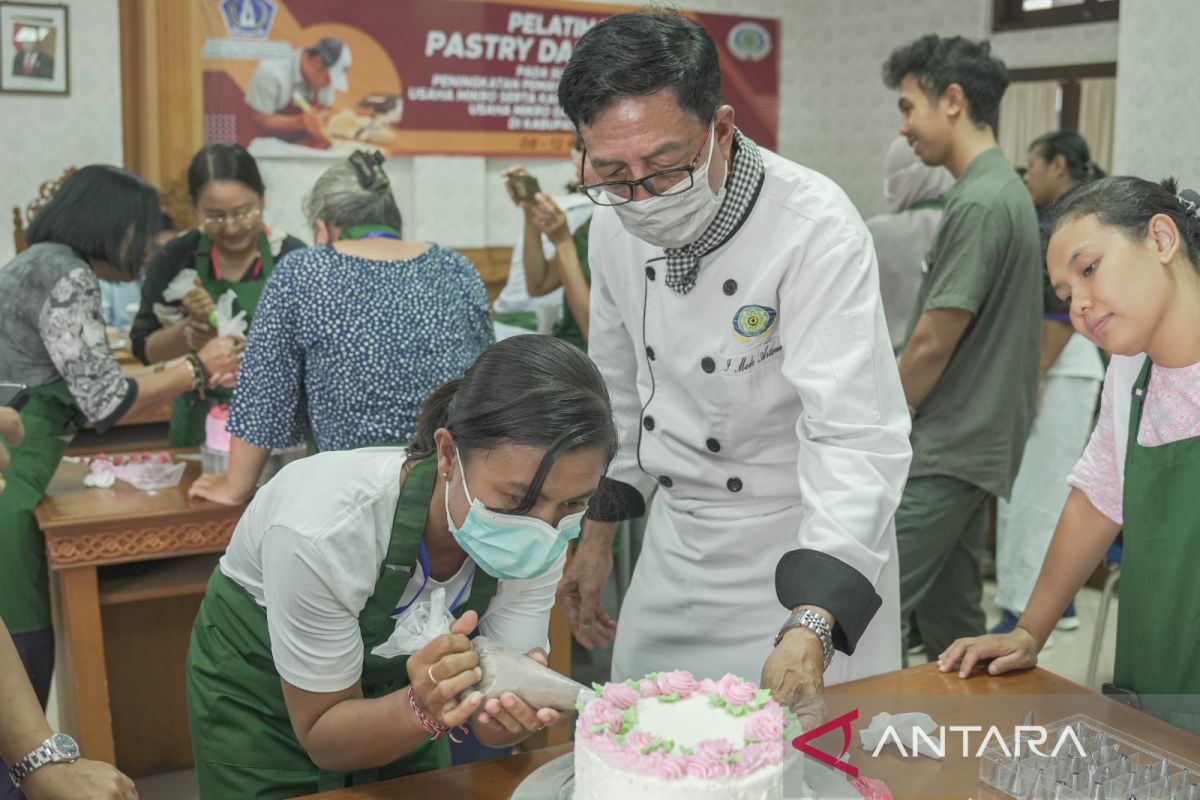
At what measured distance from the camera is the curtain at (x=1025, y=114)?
657 centimetres

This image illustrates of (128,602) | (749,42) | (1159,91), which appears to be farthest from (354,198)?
(749,42)

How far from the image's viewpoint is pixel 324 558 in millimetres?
1454

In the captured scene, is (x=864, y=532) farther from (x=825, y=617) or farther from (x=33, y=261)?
(x=33, y=261)

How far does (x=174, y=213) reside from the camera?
225 inches

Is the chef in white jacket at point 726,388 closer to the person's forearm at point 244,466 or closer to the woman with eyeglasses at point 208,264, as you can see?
the person's forearm at point 244,466

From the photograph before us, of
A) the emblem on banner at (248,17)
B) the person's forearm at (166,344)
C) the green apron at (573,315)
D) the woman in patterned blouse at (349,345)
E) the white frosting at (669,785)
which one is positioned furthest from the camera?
the emblem on banner at (248,17)

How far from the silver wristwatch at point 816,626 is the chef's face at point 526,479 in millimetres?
299

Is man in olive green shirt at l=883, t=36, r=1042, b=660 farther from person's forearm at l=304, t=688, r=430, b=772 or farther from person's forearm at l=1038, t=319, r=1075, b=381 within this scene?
person's forearm at l=304, t=688, r=430, b=772

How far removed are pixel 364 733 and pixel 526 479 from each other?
0.36 metres

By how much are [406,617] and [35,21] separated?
5125 mm

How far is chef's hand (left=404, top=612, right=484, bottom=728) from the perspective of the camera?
1343mm

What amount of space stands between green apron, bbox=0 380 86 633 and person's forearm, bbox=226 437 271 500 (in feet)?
1.46

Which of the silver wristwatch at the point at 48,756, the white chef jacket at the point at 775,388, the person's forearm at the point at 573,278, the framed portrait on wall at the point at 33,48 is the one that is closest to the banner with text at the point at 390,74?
the framed portrait on wall at the point at 33,48

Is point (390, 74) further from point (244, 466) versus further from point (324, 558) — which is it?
point (324, 558)
